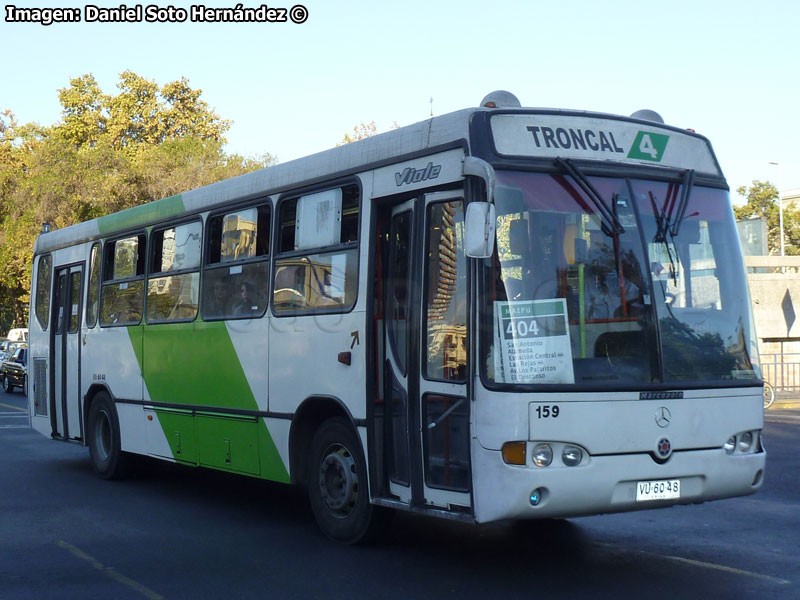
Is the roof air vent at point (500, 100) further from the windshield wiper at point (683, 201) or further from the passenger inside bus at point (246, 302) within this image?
the passenger inside bus at point (246, 302)

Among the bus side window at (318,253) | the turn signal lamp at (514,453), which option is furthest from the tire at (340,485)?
the turn signal lamp at (514,453)

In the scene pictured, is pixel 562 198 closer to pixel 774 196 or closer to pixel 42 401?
pixel 42 401

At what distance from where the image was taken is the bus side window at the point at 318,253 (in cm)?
855

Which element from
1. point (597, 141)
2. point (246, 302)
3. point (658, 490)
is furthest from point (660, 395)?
point (246, 302)

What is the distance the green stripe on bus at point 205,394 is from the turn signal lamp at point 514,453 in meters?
3.00

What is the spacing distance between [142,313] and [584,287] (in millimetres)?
6604

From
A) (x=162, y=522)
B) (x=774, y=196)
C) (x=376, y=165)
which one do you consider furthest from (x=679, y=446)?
(x=774, y=196)

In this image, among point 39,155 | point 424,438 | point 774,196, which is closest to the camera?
point 424,438

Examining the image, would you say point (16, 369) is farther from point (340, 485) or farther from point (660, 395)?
point (660, 395)

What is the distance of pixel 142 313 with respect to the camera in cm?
1220

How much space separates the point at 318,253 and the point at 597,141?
264 centimetres

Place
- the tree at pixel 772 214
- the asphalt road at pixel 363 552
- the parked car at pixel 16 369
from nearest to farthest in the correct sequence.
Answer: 1. the asphalt road at pixel 363 552
2. the parked car at pixel 16 369
3. the tree at pixel 772 214

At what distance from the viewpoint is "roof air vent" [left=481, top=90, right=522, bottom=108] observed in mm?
7449

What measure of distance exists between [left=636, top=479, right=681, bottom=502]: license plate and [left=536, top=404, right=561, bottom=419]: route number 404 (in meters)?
0.75
